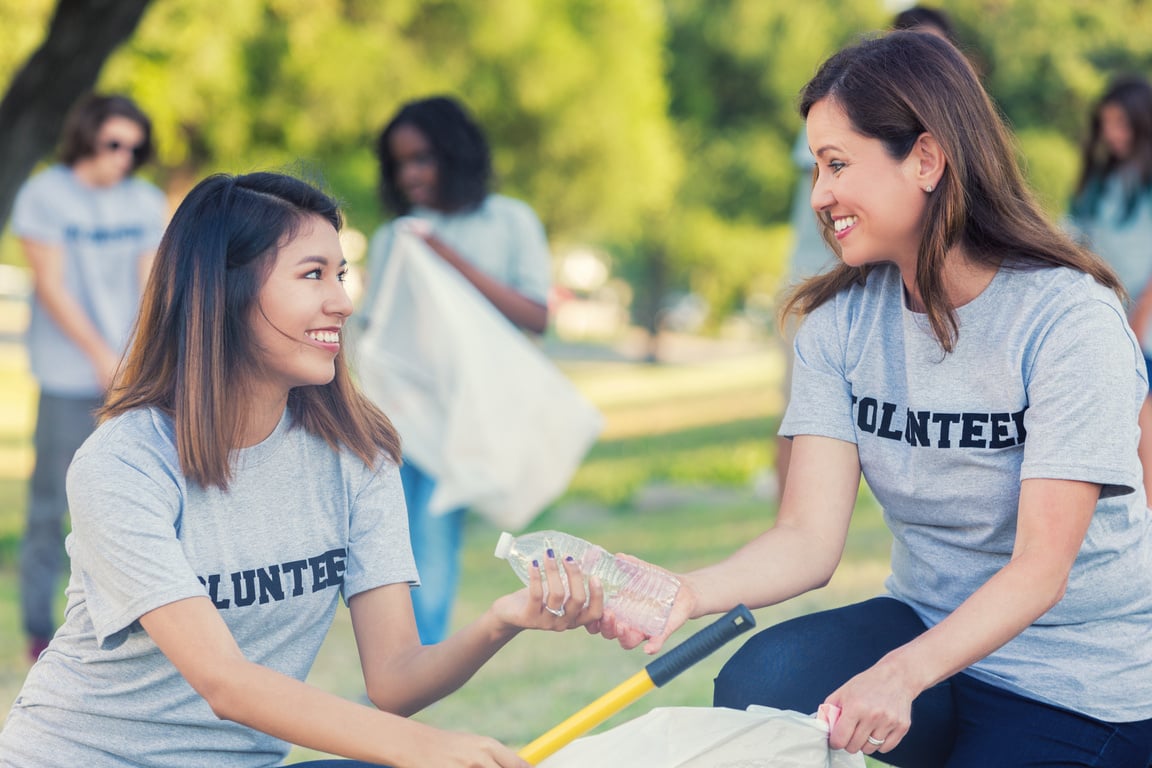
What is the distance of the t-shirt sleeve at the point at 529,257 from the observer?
5.28 meters

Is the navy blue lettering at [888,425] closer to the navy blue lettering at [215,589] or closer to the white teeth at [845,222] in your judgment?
the white teeth at [845,222]

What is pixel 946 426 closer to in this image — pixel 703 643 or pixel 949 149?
pixel 949 149

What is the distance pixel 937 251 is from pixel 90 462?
150cm

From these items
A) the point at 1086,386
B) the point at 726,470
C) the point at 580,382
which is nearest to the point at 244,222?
the point at 1086,386

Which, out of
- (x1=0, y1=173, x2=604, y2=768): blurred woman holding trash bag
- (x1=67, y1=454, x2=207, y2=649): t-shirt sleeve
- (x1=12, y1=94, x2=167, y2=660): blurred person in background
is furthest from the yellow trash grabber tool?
(x1=12, y1=94, x2=167, y2=660): blurred person in background

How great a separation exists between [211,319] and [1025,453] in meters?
1.41

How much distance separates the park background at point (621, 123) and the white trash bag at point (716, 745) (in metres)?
3.52

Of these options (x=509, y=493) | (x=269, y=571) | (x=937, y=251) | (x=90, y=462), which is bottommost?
(x=509, y=493)

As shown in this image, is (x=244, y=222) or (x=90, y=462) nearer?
(x=90, y=462)

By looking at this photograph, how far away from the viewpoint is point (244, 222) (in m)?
2.48

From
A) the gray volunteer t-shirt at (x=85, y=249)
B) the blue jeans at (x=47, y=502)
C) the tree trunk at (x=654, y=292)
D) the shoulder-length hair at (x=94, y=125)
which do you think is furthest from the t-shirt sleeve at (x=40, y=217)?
the tree trunk at (x=654, y=292)

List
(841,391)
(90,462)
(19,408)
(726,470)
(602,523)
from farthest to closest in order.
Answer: (19,408)
(726,470)
(602,523)
(841,391)
(90,462)

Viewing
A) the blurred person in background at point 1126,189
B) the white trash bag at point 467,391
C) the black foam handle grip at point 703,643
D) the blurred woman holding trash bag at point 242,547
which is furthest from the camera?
the blurred person in background at point 1126,189

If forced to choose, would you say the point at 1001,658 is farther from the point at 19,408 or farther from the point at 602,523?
the point at 19,408
